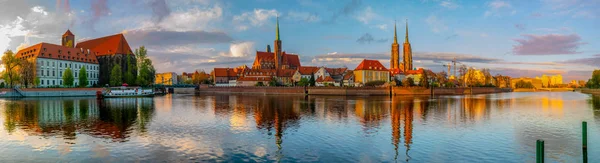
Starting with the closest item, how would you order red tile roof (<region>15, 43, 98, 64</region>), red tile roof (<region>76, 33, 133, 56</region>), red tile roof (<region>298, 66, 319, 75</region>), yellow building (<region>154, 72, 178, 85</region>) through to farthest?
red tile roof (<region>15, 43, 98, 64</region>) < red tile roof (<region>76, 33, 133, 56</region>) < red tile roof (<region>298, 66, 319, 75</region>) < yellow building (<region>154, 72, 178, 85</region>)

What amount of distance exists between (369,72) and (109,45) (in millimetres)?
69528

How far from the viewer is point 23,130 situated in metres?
22.8

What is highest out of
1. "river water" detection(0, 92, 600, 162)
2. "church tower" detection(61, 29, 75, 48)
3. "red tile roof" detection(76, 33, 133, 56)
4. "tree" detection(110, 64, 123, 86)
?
"church tower" detection(61, 29, 75, 48)

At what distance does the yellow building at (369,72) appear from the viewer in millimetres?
101625

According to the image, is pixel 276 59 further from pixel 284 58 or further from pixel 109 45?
pixel 109 45

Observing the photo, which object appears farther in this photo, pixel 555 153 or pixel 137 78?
pixel 137 78

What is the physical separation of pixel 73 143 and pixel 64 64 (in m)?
82.1

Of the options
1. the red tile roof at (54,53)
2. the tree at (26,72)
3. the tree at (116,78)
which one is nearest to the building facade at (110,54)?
the red tile roof at (54,53)

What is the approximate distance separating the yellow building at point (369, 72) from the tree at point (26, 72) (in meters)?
74.0

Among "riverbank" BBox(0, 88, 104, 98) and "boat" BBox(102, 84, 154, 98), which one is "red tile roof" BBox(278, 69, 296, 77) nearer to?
"boat" BBox(102, 84, 154, 98)

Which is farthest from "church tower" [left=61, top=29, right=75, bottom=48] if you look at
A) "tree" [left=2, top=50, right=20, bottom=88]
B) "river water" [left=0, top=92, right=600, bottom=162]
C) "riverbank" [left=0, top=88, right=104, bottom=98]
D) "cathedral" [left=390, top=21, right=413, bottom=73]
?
"cathedral" [left=390, top=21, right=413, bottom=73]

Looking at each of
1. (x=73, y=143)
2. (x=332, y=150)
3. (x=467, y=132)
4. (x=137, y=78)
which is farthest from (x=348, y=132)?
(x=137, y=78)

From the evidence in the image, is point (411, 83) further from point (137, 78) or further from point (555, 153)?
point (555, 153)

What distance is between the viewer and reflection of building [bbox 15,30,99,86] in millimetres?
79981
